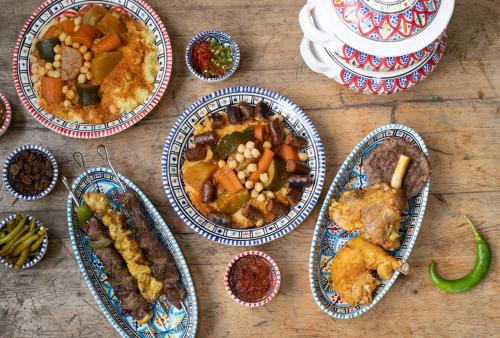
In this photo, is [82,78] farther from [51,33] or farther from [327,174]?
[327,174]

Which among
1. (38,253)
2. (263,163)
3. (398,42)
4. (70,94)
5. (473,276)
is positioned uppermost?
(398,42)

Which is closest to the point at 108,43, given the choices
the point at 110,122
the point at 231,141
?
the point at 110,122

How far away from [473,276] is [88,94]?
3.13 m

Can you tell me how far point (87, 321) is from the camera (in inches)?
157

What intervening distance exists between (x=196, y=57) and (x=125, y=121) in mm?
722

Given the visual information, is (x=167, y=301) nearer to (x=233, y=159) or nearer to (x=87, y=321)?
(x=87, y=321)

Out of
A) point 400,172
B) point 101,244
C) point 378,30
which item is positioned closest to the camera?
point 378,30

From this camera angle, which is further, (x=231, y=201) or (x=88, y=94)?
(x=88, y=94)

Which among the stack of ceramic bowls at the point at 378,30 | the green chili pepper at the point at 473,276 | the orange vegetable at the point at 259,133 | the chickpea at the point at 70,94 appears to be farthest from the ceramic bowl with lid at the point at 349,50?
the chickpea at the point at 70,94

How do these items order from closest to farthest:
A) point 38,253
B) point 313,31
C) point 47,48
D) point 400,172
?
1. point 313,31
2. point 400,172
3. point 38,253
4. point 47,48

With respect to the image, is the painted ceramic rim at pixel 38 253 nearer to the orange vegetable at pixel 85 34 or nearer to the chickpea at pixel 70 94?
the chickpea at pixel 70 94

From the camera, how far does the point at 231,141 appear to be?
151 inches

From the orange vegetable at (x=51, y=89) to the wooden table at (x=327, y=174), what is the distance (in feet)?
0.91

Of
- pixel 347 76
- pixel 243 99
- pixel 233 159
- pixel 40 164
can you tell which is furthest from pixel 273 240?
pixel 40 164
